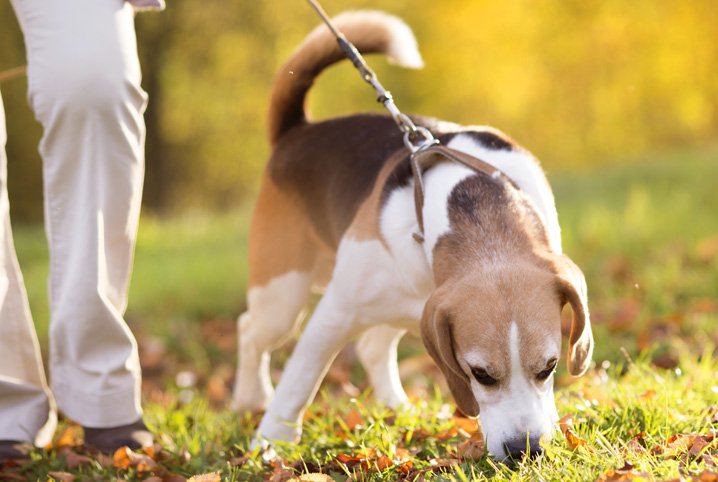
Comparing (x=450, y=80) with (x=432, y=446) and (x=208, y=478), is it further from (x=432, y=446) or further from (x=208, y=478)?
(x=208, y=478)

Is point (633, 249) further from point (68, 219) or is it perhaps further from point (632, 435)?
point (68, 219)

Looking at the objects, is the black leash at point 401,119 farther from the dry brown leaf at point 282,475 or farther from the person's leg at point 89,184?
the dry brown leaf at point 282,475

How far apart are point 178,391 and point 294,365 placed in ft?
7.07

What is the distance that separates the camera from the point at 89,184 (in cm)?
347

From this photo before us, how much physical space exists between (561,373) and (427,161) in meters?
1.99

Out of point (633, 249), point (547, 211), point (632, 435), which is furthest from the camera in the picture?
point (633, 249)

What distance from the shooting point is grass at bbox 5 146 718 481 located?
10.00 feet

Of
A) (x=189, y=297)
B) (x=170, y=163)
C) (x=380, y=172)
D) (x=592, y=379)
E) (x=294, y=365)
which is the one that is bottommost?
(x=170, y=163)

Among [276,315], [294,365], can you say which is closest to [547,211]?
[294,365]

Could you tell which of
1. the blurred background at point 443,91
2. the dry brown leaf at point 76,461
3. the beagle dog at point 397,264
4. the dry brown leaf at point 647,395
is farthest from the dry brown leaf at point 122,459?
the blurred background at point 443,91

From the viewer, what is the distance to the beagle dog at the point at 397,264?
2.85 m

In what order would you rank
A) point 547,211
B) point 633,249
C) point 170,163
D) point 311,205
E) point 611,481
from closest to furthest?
1. point 611,481
2. point 547,211
3. point 311,205
4. point 633,249
5. point 170,163

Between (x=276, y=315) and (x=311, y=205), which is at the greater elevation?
(x=311, y=205)

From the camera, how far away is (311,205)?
4.16 m
